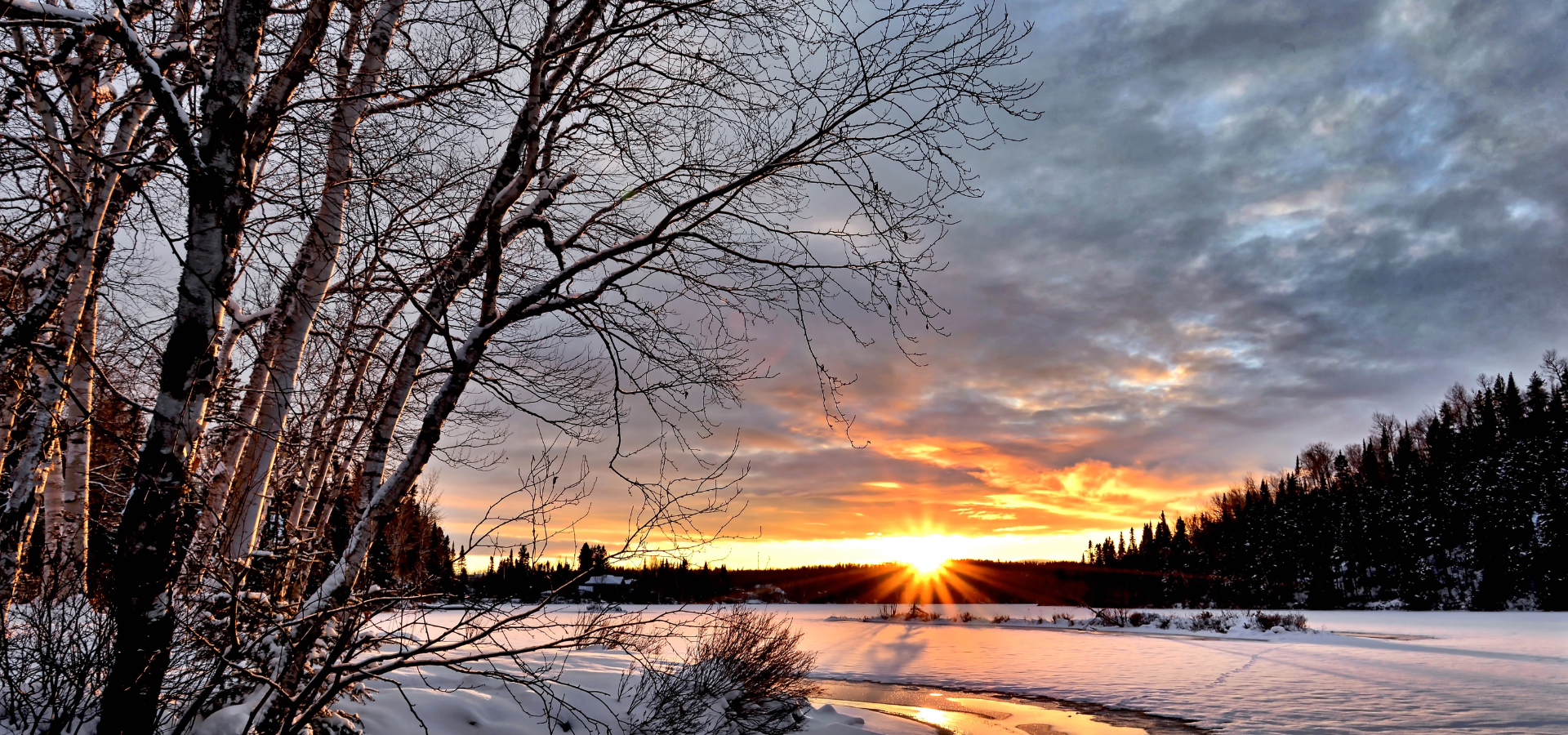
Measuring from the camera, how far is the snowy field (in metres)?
11.0

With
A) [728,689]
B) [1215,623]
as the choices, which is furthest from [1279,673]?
[1215,623]

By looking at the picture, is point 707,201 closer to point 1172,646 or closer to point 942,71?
point 942,71

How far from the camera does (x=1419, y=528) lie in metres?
67.8

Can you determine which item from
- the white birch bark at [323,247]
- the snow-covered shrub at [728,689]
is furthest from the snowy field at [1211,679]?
the white birch bark at [323,247]

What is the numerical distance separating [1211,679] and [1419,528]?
219ft

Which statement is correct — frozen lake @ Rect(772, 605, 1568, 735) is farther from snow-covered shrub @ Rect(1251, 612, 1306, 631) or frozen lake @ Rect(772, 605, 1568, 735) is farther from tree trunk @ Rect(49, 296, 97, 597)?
tree trunk @ Rect(49, 296, 97, 597)

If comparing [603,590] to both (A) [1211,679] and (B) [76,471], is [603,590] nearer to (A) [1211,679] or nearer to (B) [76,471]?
(B) [76,471]

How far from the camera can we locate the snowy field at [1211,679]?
11.0 m

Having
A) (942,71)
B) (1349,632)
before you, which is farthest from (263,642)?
(1349,632)

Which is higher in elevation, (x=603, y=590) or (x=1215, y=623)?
(x=603, y=590)

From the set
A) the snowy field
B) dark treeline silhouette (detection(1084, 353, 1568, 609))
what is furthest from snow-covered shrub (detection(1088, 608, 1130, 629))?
dark treeline silhouette (detection(1084, 353, 1568, 609))

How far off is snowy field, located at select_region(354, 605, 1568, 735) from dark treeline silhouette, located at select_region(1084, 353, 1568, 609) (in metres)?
29.4

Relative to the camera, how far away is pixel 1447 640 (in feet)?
99.4

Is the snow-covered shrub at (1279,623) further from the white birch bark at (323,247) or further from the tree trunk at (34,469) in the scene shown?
the tree trunk at (34,469)
